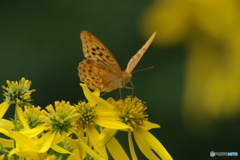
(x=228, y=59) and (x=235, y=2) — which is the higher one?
(x=235, y=2)

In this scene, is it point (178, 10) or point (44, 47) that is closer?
point (178, 10)

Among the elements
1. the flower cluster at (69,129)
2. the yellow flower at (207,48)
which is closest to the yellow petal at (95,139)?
the flower cluster at (69,129)

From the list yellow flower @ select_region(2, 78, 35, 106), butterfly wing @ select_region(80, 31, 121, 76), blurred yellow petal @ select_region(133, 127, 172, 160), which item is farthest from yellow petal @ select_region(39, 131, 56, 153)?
butterfly wing @ select_region(80, 31, 121, 76)

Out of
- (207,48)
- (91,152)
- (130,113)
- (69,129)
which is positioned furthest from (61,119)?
(207,48)

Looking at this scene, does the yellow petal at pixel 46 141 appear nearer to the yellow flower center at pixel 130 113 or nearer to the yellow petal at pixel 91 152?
the yellow petal at pixel 91 152

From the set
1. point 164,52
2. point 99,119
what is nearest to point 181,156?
point 164,52

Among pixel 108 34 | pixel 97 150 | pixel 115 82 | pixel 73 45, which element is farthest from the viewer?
pixel 73 45

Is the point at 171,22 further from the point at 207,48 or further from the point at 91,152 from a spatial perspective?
the point at 91,152

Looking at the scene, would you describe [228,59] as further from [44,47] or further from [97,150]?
[44,47]
